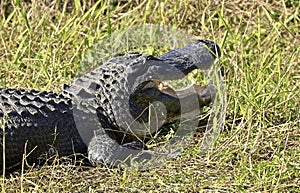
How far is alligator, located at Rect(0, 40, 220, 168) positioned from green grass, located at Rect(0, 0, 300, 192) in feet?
0.41

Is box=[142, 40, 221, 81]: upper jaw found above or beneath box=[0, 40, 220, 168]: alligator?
above

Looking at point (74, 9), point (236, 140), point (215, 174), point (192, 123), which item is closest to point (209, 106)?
point (192, 123)

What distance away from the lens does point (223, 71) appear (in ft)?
14.6

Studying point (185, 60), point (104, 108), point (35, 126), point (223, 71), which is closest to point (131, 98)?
point (104, 108)

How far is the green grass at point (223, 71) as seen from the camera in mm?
3434

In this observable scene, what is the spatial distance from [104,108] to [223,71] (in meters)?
0.89

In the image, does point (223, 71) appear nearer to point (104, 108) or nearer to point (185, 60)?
point (185, 60)

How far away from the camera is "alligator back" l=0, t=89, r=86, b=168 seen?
12.1 ft

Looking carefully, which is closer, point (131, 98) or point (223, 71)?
point (131, 98)

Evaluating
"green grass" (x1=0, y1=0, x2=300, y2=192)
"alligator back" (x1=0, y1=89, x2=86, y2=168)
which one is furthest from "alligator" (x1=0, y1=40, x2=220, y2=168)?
"green grass" (x1=0, y1=0, x2=300, y2=192)

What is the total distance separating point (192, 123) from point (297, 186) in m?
1.06

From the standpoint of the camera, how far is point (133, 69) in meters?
4.03

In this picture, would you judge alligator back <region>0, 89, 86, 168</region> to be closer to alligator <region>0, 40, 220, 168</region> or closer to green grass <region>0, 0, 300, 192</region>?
alligator <region>0, 40, 220, 168</region>

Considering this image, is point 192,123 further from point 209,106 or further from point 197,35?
point 197,35
